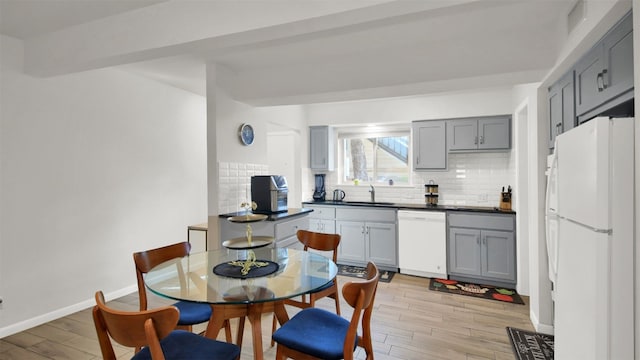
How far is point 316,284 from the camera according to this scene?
1.81 meters

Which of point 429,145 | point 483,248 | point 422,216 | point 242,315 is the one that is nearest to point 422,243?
point 422,216

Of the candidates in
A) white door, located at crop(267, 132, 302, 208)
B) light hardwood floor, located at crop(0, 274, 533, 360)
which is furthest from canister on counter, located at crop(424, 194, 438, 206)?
white door, located at crop(267, 132, 302, 208)

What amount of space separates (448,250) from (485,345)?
1.72 metres

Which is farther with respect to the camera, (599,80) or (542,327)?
(542,327)

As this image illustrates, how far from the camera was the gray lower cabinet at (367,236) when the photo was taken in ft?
15.1

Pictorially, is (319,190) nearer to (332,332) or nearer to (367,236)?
(367,236)

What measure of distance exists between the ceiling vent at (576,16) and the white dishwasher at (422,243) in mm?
2577

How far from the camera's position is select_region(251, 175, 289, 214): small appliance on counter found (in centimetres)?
359

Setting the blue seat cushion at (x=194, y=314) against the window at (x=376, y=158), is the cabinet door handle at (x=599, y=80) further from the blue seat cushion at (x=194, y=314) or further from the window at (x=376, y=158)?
the window at (x=376, y=158)

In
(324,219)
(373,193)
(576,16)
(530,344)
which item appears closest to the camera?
(576,16)

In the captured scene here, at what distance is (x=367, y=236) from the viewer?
187 inches

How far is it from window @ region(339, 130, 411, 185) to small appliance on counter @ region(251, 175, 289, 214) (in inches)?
86.8

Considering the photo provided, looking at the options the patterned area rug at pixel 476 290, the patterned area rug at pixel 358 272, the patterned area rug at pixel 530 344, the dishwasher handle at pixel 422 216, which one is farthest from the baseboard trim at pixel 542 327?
the patterned area rug at pixel 358 272

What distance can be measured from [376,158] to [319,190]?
112 cm
